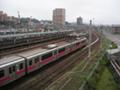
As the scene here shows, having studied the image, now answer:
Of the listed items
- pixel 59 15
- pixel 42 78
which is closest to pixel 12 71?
pixel 42 78

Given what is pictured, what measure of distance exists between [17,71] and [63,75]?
6403mm

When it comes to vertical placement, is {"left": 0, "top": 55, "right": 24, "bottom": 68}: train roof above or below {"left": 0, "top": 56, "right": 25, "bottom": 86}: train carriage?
above

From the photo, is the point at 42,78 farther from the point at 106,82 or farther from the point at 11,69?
the point at 106,82

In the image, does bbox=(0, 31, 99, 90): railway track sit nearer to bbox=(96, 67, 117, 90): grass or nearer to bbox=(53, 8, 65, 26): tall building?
bbox=(96, 67, 117, 90): grass

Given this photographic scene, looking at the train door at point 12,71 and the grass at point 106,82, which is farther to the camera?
the grass at point 106,82

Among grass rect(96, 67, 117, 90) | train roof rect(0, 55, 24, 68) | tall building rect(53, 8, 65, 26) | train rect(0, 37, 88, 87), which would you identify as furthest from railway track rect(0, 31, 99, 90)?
tall building rect(53, 8, 65, 26)

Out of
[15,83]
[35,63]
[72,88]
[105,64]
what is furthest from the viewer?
[105,64]

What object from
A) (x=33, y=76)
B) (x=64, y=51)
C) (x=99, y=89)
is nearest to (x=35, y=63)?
(x=33, y=76)

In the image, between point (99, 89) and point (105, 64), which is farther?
point (105, 64)

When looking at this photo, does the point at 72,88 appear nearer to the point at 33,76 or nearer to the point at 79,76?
the point at 79,76

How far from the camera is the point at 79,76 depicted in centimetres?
1983

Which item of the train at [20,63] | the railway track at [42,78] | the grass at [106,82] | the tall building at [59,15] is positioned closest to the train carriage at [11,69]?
the train at [20,63]

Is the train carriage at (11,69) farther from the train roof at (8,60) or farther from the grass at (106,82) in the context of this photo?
the grass at (106,82)

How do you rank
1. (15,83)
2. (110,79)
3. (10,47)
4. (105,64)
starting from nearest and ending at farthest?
(15,83) < (110,79) < (105,64) < (10,47)
